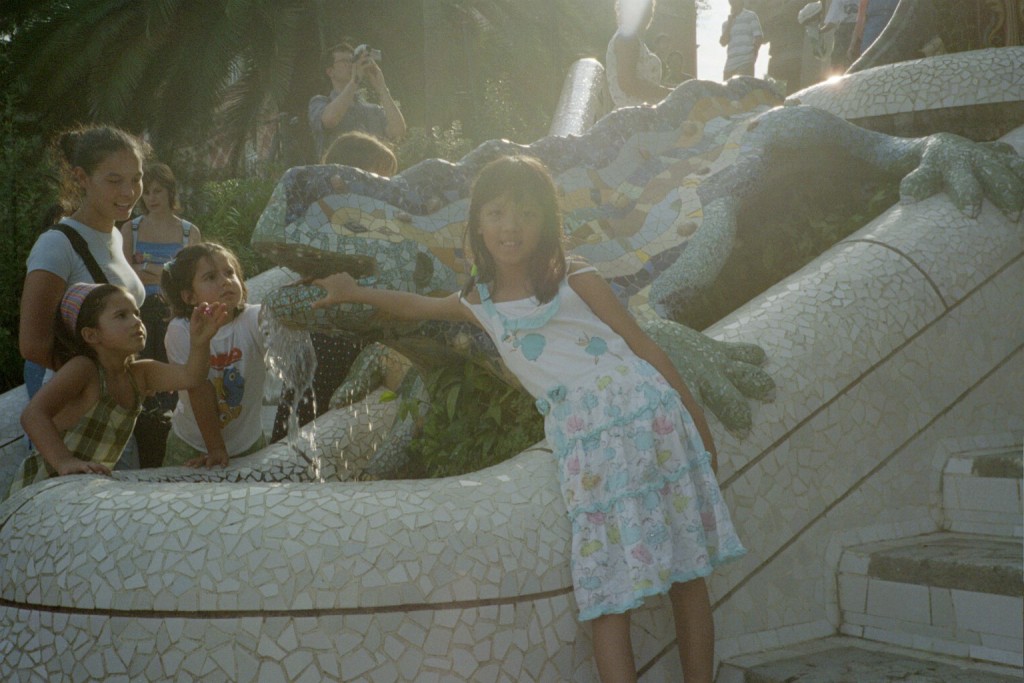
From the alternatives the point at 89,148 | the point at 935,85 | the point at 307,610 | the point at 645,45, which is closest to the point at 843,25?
the point at 645,45

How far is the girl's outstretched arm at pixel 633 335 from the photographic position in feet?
8.56

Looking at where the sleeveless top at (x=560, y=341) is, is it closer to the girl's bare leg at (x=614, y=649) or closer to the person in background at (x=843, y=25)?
the girl's bare leg at (x=614, y=649)

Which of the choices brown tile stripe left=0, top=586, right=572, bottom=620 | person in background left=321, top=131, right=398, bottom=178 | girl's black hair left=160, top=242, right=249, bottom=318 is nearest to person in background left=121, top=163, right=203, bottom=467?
girl's black hair left=160, top=242, right=249, bottom=318

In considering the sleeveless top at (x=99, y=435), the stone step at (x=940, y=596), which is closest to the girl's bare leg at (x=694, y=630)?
the stone step at (x=940, y=596)

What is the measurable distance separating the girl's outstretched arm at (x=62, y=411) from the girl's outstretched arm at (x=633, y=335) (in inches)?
61.4

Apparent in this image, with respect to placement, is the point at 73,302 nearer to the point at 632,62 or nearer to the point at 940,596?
the point at 940,596

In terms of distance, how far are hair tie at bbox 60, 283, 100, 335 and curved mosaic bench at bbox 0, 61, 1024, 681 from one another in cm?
55

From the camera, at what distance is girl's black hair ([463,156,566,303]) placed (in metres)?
2.69

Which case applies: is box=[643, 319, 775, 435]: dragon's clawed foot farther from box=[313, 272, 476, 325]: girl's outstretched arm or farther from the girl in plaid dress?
the girl in plaid dress

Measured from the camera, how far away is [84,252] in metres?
3.57

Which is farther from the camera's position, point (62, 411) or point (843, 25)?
point (843, 25)

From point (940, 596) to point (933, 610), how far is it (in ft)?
0.15

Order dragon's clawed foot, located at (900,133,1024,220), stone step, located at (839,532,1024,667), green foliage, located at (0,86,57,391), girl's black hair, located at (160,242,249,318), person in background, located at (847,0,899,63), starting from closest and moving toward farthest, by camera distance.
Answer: stone step, located at (839,532,1024,667) → girl's black hair, located at (160,242,249,318) → dragon's clawed foot, located at (900,133,1024,220) → person in background, located at (847,0,899,63) → green foliage, located at (0,86,57,391)

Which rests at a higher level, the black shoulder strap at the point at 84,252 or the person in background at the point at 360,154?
the person in background at the point at 360,154
